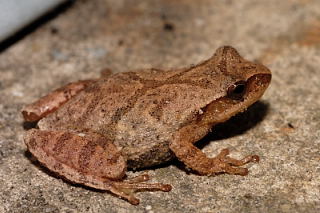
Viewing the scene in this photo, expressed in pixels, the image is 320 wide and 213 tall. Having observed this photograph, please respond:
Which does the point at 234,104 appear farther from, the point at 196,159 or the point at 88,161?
the point at 88,161

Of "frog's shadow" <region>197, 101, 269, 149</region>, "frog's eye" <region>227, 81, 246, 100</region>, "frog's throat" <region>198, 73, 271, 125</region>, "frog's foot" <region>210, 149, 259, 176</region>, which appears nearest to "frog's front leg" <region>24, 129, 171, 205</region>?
"frog's foot" <region>210, 149, 259, 176</region>

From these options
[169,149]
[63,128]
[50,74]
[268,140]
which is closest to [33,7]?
[50,74]

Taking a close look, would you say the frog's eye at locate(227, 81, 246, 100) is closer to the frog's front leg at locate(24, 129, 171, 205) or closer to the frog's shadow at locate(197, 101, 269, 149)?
the frog's shadow at locate(197, 101, 269, 149)

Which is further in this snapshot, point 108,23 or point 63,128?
point 108,23

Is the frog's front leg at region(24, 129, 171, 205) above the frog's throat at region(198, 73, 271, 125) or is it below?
below

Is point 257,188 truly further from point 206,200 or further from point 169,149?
point 169,149

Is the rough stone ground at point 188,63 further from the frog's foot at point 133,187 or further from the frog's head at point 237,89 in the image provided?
the frog's head at point 237,89

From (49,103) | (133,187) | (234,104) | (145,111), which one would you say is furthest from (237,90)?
(49,103)
